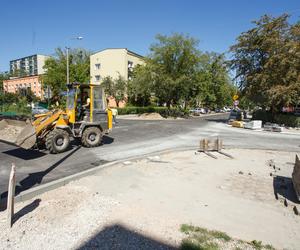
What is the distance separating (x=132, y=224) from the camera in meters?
4.31

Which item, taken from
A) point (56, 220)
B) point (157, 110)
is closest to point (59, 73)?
point (157, 110)

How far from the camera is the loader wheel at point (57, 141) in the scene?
9.26 meters

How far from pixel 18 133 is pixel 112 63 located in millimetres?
40460

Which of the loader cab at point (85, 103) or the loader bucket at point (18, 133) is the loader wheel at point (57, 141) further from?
the loader cab at point (85, 103)

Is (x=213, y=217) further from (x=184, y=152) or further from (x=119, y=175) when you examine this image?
(x=184, y=152)

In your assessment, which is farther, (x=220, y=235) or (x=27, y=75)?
(x=27, y=75)

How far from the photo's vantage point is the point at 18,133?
8.84 meters

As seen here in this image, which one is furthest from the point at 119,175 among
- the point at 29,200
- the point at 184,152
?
the point at 184,152

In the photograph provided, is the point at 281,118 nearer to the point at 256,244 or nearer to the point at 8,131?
the point at 256,244

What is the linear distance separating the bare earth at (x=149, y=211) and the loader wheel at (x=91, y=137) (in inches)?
133

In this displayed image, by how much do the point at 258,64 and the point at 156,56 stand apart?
13735mm

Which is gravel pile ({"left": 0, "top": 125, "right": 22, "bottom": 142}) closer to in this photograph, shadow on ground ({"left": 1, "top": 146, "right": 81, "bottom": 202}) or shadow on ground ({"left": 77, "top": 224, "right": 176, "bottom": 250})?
shadow on ground ({"left": 1, "top": 146, "right": 81, "bottom": 202})

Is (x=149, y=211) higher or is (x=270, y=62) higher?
(x=270, y=62)

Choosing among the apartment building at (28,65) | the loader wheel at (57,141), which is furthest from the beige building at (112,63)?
the apartment building at (28,65)
